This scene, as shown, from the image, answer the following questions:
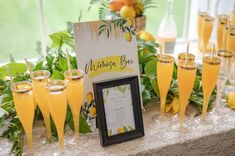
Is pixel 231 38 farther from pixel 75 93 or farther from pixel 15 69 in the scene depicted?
pixel 15 69

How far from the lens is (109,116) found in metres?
1.00

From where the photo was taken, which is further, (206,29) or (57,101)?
(206,29)

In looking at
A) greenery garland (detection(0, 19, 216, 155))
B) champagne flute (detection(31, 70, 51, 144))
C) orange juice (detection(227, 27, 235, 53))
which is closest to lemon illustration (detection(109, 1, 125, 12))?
greenery garland (detection(0, 19, 216, 155))

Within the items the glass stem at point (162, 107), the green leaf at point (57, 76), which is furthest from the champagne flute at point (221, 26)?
the green leaf at point (57, 76)

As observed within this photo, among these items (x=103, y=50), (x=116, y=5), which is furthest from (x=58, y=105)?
(x=116, y=5)

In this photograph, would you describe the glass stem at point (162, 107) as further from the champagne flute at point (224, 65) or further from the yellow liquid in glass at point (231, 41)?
the yellow liquid in glass at point (231, 41)

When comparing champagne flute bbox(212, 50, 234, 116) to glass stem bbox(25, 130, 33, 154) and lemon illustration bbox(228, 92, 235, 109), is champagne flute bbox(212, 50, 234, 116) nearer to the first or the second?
lemon illustration bbox(228, 92, 235, 109)

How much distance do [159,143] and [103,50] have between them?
349 millimetres

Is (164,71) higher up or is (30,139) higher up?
(164,71)

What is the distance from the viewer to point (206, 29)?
1.51 meters

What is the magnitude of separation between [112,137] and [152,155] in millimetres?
139

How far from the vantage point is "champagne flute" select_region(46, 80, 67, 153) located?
0.89 metres

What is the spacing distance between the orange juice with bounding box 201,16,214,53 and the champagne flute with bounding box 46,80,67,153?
84 cm

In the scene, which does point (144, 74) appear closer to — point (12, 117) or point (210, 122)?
point (210, 122)
